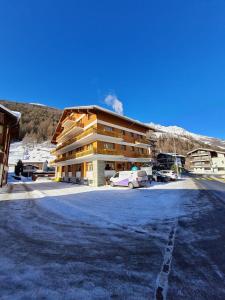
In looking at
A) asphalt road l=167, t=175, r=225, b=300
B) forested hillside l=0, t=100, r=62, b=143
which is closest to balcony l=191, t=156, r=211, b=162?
asphalt road l=167, t=175, r=225, b=300

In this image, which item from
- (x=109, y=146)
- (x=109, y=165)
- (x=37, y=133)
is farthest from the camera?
(x=37, y=133)

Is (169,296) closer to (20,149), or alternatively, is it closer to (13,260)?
(13,260)

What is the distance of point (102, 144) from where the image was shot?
86.9 feet

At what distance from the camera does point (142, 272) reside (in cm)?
339

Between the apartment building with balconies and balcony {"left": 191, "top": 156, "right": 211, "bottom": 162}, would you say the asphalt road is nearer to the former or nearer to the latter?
the apartment building with balconies

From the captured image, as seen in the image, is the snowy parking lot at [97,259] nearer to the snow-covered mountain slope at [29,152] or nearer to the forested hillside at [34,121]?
the snow-covered mountain slope at [29,152]

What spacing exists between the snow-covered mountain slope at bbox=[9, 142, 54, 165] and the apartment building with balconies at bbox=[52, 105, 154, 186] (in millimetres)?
54687

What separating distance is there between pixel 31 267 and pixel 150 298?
2.42 metres

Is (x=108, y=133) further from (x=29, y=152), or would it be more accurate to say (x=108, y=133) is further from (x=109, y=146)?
(x=29, y=152)

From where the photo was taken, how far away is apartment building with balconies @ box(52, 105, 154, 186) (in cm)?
2521

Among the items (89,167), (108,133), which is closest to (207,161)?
(108,133)

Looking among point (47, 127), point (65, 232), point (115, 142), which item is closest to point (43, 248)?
point (65, 232)

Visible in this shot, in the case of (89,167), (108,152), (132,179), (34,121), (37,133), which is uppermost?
(34,121)

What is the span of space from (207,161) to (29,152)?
90553mm
